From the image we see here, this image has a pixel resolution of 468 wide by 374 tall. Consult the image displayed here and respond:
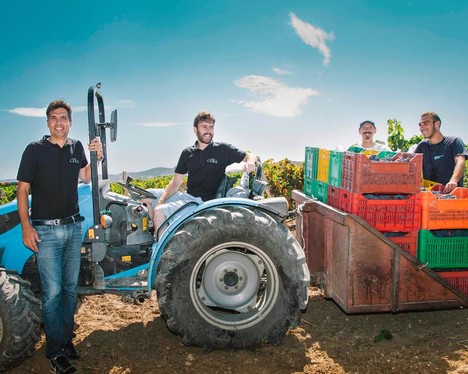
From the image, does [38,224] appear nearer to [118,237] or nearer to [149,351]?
[118,237]

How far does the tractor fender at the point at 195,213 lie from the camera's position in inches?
143

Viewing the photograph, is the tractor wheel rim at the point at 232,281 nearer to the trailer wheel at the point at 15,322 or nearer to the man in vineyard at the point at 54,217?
the man in vineyard at the point at 54,217

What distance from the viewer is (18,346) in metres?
3.32

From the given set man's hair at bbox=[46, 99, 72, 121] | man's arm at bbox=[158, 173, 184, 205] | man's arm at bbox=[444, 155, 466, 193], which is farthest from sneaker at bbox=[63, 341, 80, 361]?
man's arm at bbox=[444, 155, 466, 193]

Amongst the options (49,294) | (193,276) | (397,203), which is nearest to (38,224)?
(49,294)

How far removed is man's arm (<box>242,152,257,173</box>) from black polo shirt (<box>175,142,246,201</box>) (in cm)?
11

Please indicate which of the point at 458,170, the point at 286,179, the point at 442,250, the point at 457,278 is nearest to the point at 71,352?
the point at 442,250

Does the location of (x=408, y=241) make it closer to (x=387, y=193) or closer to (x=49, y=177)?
(x=387, y=193)

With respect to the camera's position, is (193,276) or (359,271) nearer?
(193,276)

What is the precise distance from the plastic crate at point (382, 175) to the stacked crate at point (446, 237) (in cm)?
19

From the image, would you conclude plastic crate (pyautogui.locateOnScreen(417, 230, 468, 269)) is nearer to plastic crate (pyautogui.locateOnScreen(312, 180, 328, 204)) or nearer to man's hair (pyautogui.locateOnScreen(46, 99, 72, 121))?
plastic crate (pyautogui.locateOnScreen(312, 180, 328, 204))

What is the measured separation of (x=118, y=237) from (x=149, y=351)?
1076 millimetres

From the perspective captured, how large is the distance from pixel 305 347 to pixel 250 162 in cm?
173

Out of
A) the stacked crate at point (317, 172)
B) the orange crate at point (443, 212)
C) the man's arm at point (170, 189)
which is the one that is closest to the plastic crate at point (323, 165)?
the stacked crate at point (317, 172)
